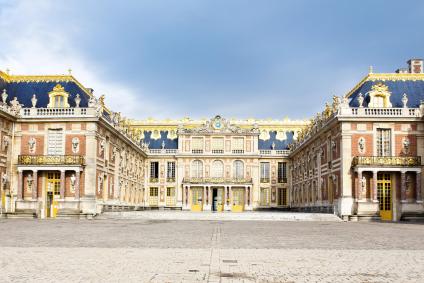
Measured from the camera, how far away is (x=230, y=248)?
46.4 ft

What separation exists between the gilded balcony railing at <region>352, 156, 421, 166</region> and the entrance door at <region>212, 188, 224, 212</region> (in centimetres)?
3094

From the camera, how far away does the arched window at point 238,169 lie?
6769 cm

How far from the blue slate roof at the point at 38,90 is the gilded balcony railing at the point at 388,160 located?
21466 millimetres

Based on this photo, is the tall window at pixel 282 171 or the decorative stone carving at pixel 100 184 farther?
the tall window at pixel 282 171

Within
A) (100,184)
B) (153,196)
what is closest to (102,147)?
(100,184)

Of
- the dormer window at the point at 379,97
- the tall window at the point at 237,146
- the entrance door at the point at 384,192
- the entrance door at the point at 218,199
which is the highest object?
the dormer window at the point at 379,97

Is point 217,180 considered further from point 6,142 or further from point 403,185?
point 6,142

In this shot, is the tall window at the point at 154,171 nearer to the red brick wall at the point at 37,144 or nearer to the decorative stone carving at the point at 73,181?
the red brick wall at the point at 37,144

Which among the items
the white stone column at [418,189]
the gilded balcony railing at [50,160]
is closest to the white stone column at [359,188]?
the white stone column at [418,189]

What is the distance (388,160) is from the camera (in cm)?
3791

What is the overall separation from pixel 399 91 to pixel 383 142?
→ 18.0ft

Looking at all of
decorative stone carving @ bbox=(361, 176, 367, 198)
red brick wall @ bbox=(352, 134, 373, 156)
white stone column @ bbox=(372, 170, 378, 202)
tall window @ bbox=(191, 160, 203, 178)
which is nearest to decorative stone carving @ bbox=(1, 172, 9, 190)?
red brick wall @ bbox=(352, 134, 373, 156)

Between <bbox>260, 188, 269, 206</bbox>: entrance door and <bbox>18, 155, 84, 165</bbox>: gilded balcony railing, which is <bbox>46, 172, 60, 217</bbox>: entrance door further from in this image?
<bbox>260, 188, 269, 206</bbox>: entrance door

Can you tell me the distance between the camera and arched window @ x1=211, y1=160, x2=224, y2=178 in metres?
67.8
